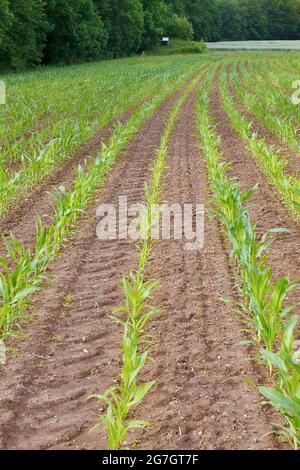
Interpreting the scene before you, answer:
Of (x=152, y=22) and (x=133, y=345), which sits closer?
(x=133, y=345)

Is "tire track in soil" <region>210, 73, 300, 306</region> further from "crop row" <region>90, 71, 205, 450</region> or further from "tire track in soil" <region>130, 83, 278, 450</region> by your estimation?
"crop row" <region>90, 71, 205, 450</region>

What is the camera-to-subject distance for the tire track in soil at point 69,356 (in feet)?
10.1

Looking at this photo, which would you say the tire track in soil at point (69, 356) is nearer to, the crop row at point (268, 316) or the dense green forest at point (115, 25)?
the crop row at point (268, 316)

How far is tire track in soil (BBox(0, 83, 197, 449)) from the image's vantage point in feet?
10.1

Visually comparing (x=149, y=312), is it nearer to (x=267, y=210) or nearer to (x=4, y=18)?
(x=267, y=210)

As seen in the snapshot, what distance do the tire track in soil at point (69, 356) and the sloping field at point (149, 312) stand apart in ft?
0.03

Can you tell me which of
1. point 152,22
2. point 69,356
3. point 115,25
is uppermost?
point 152,22

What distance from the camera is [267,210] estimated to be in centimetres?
668

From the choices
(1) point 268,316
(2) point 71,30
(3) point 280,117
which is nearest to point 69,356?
(1) point 268,316

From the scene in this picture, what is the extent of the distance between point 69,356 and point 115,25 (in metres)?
47.7

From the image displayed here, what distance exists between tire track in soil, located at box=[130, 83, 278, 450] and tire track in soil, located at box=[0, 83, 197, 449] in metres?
0.28

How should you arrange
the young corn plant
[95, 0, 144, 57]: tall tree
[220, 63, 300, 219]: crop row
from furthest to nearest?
[95, 0, 144, 57]: tall tree, [220, 63, 300, 219]: crop row, the young corn plant

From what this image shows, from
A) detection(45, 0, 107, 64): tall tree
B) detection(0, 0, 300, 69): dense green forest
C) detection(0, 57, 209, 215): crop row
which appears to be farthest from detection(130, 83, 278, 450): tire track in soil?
detection(45, 0, 107, 64): tall tree
